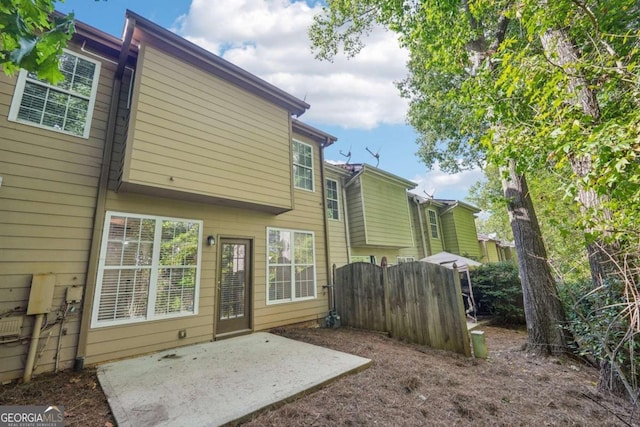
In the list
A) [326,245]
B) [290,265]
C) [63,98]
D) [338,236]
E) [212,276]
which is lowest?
[212,276]

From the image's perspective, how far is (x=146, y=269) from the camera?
4.84 meters

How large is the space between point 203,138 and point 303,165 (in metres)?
3.28

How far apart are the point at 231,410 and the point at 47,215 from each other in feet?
13.4

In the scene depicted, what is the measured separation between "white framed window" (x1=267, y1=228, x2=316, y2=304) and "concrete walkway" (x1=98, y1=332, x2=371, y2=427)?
176cm

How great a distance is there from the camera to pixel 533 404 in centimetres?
312

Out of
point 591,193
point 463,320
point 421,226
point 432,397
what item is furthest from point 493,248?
point 432,397

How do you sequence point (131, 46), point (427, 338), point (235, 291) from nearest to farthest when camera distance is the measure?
Answer: point (131, 46) < point (427, 338) < point (235, 291)

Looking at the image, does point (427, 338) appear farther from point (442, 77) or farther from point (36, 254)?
point (442, 77)

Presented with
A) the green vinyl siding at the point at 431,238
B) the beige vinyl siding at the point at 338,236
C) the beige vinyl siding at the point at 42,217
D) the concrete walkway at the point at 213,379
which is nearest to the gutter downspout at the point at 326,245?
the beige vinyl siding at the point at 338,236

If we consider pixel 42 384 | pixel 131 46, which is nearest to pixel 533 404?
pixel 42 384

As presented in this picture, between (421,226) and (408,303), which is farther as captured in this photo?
(421,226)

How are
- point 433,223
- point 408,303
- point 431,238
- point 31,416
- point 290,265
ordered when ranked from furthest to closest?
point 433,223 → point 431,238 → point 290,265 → point 408,303 → point 31,416

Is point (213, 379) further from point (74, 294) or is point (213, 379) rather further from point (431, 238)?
point (431, 238)

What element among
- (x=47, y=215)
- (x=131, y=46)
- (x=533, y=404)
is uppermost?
(x=131, y=46)
